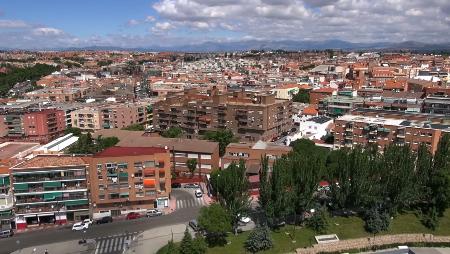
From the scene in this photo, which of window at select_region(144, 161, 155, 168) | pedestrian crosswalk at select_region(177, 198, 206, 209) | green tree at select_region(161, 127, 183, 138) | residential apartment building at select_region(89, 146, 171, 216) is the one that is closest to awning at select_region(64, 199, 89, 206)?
residential apartment building at select_region(89, 146, 171, 216)

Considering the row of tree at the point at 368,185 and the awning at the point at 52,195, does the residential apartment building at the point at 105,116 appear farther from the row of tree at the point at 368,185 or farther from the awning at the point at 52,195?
the row of tree at the point at 368,185

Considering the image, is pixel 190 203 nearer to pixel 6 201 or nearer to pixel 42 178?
pixel 42 178

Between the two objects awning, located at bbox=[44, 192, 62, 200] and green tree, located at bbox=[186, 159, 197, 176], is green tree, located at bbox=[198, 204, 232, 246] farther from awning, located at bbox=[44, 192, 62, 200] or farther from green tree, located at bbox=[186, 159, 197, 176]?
green tree, located at bbox=[186, 159, 197, 176]

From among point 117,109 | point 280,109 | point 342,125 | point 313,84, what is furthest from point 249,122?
point 313,84

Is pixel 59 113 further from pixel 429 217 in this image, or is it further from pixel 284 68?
pixel 284 68

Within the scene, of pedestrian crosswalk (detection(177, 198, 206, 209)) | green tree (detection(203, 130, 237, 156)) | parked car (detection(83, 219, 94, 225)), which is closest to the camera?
parked car (detection(83, 219, 94, 225))

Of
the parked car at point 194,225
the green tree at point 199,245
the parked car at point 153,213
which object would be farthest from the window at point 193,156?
the green tree at point 199,245
